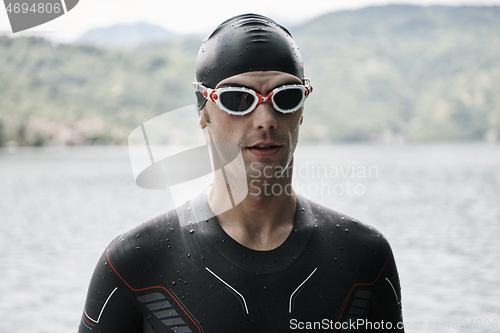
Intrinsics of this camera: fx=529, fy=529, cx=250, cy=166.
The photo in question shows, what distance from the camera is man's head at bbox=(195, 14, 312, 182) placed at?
103 inches

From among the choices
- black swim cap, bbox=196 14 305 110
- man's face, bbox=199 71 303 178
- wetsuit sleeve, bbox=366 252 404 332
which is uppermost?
black swim cap, bbox=196 14 305 110

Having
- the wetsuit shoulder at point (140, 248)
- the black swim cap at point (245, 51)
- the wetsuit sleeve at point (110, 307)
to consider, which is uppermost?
the black swim cap at point (245, 51)

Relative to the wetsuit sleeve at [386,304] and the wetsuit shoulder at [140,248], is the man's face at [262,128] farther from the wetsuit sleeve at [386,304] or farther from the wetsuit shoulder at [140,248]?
the wetsuit sleeve at [386,304]

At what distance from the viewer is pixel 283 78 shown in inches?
106

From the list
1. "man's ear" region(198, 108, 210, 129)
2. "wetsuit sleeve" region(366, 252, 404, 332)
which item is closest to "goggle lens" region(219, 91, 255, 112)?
"man's ear" region(198, 108, 210, 129)

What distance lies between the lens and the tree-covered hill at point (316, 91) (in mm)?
137875

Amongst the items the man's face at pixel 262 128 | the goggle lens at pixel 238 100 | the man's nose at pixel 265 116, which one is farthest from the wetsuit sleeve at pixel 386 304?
the goggle lens at pixel 238 100

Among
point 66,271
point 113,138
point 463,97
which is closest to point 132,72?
point 113,138

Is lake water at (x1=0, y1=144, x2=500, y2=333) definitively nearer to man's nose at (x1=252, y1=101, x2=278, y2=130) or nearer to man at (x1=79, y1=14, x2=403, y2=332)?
A: man at (x1=79, y1=14, x2=403, y2=332)

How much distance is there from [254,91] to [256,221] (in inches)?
26.8

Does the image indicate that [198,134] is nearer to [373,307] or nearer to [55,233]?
[373,307]

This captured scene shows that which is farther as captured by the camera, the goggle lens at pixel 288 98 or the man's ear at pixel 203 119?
the man's ear at pixel 203 119

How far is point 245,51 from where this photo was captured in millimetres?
2725

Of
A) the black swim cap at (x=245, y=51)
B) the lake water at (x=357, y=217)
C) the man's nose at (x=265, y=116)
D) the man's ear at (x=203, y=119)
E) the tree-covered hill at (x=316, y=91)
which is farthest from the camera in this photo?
the tree-covered hill at (x=316, y=91)
